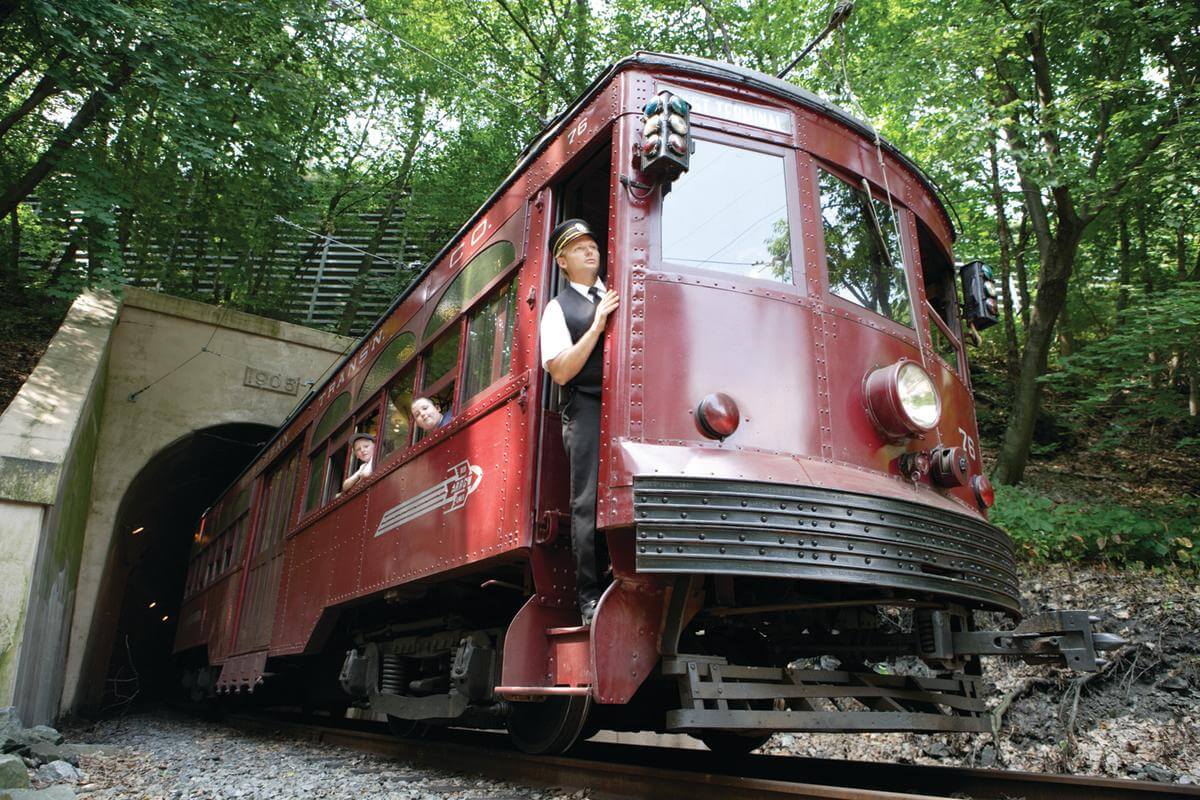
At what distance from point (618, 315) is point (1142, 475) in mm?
11650

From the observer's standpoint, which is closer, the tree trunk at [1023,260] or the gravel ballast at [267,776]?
the gravel ballast at [267,776]

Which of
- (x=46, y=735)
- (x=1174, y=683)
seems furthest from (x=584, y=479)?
(x=46, y=735)

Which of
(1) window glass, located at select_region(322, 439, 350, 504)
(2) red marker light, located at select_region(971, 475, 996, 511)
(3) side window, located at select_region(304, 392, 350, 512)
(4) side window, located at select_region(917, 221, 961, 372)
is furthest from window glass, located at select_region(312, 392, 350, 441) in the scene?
(2) red marker light, located at select_region(971, 475, 996, 511)

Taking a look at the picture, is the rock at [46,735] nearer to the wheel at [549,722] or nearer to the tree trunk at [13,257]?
the wheel at [549,722]

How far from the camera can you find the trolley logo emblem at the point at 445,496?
4223mm

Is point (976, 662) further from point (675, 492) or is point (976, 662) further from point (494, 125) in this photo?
point (494, 125)

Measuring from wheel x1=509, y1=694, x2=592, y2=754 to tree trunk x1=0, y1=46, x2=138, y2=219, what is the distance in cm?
1030

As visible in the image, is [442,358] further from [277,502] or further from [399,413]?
[277,502]

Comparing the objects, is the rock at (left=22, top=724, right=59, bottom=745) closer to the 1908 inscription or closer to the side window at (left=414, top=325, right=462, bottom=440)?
the side window at (left=414, top=325, right=462, bottom=440)

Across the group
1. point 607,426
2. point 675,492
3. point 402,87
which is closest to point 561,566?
point 607,426

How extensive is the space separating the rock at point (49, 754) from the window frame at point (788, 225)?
17.3 ft

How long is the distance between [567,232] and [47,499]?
22.1 ft

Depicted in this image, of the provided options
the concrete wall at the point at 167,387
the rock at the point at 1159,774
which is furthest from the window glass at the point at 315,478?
the concrete wall at the point at 167,387

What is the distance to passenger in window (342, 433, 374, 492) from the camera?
6029 mm
